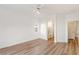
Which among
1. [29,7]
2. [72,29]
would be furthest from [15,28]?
[72,29]

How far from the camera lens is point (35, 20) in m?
3.51

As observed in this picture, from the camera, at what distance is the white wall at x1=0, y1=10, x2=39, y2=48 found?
3.52 m

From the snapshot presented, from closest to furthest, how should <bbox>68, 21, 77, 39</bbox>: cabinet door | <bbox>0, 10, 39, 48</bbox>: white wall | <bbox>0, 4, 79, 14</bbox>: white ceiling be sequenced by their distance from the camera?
<bbox>0, 4, 79, 14</bbox>: white ceiling < <bbox>0, 10, 39, 48</bbox>: white wall < <bbox>68, 21, 77, 39</bbox>: cabinet door

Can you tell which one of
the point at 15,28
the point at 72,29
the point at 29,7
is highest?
the point at 29,7

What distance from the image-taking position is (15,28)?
4.02m

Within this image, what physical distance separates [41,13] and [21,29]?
2.78 feet

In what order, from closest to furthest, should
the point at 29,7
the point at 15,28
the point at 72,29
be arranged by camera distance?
the point at 29,7
the point at 15,28
the point at 72,29

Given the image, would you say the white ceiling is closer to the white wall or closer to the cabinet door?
the white wall

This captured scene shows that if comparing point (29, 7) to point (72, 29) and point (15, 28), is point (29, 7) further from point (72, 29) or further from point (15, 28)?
point (72, 29)

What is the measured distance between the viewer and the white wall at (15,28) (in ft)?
11.5

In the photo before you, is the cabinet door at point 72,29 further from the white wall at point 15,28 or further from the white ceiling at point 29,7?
the white wall at point 15,28

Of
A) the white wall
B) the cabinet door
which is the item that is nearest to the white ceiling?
the white wall
